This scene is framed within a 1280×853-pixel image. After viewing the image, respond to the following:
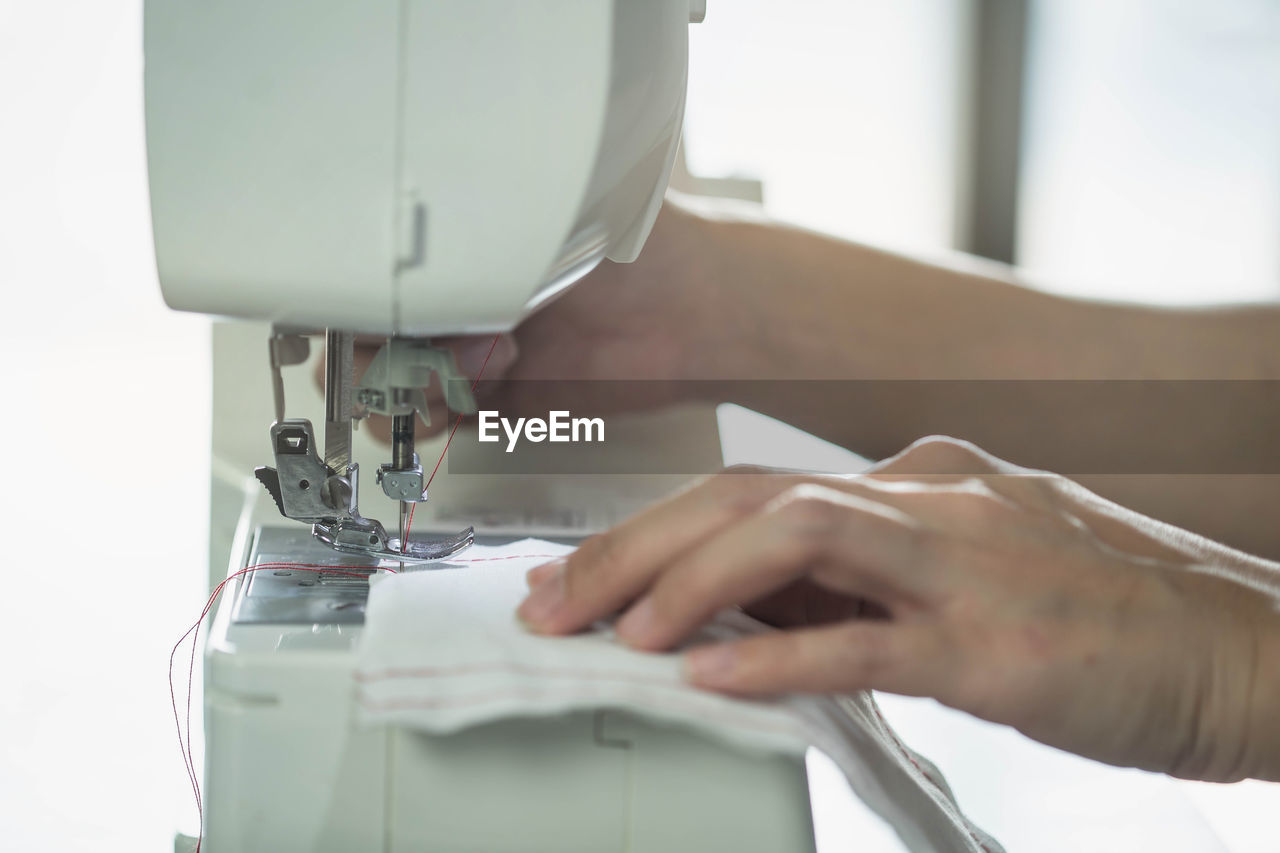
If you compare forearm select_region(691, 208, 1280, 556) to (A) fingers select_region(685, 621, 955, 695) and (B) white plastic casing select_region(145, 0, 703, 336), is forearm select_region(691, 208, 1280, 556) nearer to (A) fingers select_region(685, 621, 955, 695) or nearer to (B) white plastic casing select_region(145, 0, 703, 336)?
(B) white plastic casing select_region(145, 0, 703, 336)

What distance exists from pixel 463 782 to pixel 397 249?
0.26 meters

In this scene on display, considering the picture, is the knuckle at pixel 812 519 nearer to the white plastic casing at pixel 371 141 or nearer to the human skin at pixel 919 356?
the white plastic casing at pixel 371 141

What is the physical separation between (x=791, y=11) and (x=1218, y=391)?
1.81 metres

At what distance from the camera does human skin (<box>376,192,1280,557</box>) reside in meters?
1.10

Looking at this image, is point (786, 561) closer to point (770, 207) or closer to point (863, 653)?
point (863, 653)

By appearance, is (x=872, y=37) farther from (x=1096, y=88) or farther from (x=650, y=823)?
(x=650, y=823)

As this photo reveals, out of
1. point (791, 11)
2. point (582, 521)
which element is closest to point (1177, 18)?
point (791, 11)

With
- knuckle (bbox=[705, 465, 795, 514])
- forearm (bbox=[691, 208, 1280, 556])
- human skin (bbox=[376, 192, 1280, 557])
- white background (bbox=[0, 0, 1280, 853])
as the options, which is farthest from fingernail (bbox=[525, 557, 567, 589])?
forearm (bbox=[691, 208, 1280, 556])

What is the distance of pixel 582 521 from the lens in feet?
2.72

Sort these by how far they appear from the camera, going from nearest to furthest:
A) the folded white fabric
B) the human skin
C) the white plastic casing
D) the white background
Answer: the folded white fabric → the white plastic casing → the white background → the human skin

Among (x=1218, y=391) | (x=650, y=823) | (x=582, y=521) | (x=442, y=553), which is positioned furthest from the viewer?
(x=1218, y=391)

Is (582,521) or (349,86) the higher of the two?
(349,86)

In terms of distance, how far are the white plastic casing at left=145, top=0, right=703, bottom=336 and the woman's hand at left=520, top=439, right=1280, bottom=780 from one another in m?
0.18

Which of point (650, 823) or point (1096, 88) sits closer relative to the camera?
point (650, 823)
